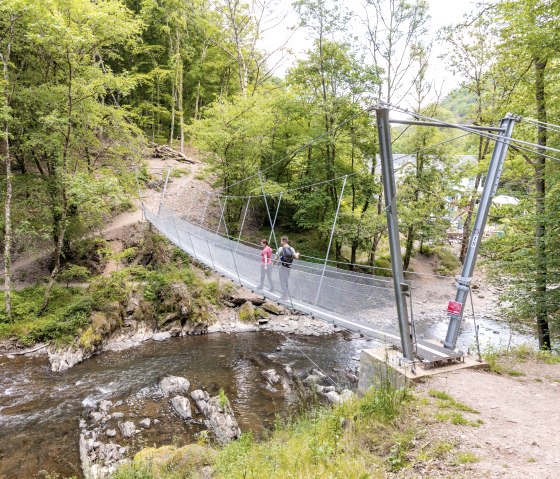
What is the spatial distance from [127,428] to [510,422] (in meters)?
4.48

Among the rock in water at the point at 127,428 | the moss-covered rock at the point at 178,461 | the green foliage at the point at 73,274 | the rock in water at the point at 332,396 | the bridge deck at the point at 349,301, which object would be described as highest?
the bridge deck at the point at 349,301

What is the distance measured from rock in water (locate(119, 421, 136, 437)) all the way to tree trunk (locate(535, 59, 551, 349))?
6472mm

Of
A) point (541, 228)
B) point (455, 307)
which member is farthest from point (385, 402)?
point (541, 228)

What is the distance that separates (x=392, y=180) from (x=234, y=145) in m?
8.67

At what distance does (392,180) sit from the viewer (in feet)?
11.2

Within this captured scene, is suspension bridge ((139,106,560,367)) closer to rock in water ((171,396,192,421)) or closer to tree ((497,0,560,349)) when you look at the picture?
tree ((497,0,560,349))

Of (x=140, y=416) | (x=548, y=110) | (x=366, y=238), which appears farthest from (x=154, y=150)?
(x=548, y=110)

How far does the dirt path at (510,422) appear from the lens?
2.21m

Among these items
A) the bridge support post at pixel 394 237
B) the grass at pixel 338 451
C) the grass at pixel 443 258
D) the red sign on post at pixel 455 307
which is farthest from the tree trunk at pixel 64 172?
the grass at pixel 443 258

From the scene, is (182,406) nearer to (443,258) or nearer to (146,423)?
(146,423)

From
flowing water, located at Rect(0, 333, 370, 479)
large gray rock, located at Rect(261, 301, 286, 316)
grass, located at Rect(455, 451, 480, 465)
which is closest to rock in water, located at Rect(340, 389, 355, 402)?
flowing water, located at Rect(0, 333, 370, 479)

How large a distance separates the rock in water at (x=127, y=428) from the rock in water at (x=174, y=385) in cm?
86

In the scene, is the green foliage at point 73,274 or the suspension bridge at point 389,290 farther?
the green foliage at point 73,274

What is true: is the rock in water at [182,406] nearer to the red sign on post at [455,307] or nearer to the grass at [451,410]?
the grass at [451,410]
